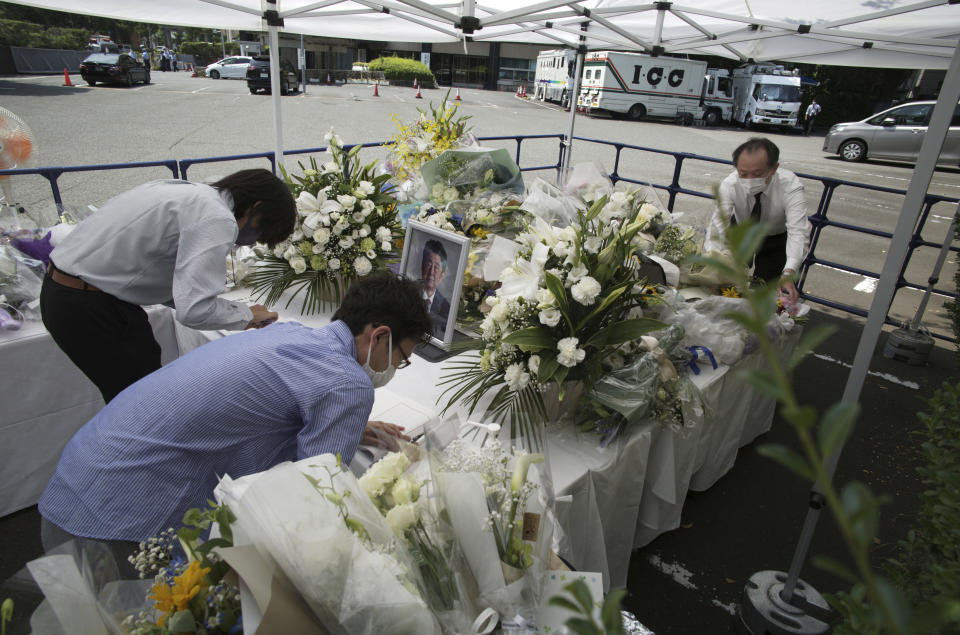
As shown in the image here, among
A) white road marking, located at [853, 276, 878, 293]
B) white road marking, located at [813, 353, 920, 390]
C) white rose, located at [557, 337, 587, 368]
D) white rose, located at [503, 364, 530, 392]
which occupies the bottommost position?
white road marking, located at [813, 353, 920, 390]

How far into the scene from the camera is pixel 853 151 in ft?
49.8

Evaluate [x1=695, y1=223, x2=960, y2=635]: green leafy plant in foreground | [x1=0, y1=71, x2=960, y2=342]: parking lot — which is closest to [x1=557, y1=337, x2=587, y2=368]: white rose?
[x1=695, y1=223, x2=960, y2=635]: green leafy plant in foreground

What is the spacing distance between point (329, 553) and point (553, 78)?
2906cm

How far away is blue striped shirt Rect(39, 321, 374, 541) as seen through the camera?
1389 millimetres

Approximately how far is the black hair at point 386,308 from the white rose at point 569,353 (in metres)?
0.51

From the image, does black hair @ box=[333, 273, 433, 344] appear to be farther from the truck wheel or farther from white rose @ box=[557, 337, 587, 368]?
the truck wheel

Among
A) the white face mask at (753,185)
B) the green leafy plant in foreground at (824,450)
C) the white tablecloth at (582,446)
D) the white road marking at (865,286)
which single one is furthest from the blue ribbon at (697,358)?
the white road marking at (865,286)

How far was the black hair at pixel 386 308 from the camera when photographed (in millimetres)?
1562

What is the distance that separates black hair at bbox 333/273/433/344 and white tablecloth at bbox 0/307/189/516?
5.18 feet

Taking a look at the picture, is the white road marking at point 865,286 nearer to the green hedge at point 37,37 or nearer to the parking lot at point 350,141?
the parking lot at point 350,141

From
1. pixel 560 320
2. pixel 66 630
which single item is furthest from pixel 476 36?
pixel 66 630

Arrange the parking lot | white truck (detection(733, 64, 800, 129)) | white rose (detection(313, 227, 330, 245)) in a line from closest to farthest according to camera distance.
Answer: white rose (detection(313, 227, 330, 245)) < the parking lot < white truck (detection(733, 64, 800, 129))

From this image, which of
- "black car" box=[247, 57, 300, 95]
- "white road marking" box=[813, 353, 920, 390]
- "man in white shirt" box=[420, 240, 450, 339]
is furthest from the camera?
"black car" box=[247, 57, 300, 95]

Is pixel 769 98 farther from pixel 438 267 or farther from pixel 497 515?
pixel 497 515
